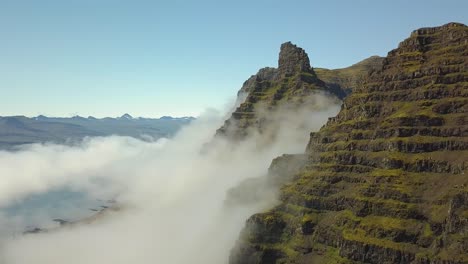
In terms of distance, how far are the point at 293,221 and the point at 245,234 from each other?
728 inches

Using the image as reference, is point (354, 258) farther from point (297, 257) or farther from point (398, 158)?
point (398, 158)

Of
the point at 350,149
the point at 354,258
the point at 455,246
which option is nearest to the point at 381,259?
the point at 354,258

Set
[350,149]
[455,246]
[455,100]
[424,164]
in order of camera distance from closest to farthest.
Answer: [455,246] < [424,164] < [455,100] < [350,149]

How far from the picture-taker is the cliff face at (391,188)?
481ft

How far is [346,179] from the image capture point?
179500 millimetres

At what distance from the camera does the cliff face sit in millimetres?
146625

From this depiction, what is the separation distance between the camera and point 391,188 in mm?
162500

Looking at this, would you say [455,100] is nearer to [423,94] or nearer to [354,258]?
[423,94]

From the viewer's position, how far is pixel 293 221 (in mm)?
180875

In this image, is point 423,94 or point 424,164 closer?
point 424,164

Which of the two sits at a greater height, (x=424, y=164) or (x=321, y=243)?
(x=424, y=164)

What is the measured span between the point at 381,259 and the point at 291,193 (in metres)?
51.2

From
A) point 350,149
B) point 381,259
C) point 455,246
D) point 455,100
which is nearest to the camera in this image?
point 455,246

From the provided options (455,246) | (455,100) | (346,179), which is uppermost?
(455,100)
